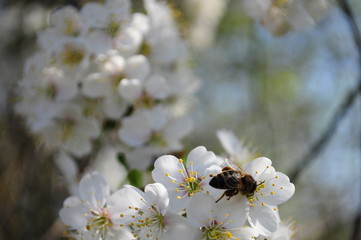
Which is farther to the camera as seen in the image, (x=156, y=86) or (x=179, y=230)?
(x=156, y=86)

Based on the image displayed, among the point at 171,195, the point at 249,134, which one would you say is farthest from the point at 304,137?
the point at 171,195

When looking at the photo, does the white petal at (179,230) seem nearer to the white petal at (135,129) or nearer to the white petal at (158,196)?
the white petal at (158,196)

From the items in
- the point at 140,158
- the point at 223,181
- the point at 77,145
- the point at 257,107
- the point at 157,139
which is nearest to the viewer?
the point at 223,181

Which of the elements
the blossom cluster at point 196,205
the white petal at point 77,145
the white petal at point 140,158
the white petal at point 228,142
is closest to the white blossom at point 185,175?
the blossom cluster at point 196,205

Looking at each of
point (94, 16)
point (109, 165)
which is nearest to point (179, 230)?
point (94, 16)

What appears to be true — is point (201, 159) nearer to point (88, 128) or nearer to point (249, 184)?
point (249, 184)

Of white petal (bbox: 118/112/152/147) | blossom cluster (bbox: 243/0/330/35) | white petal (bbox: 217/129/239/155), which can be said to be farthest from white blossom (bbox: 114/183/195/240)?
blossom cluster (bbox: 243/0/330/35)

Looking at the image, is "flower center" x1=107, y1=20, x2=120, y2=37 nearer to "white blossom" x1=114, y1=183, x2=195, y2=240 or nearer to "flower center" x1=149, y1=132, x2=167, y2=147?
"flower center" x1=149, y1=132, x2=167, y2=147
